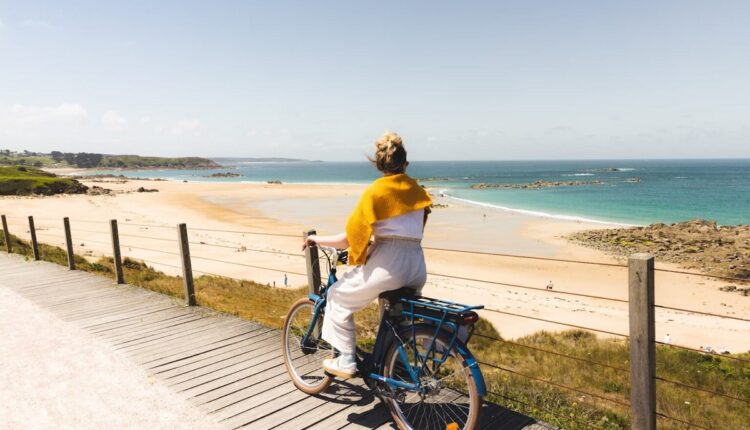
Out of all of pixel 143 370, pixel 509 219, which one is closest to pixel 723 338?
pixel 143 370

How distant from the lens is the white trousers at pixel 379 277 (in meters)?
3.49

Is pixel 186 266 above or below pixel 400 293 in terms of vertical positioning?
below

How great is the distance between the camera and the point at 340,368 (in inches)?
157

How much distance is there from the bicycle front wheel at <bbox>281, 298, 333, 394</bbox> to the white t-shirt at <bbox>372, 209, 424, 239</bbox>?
4.86ft

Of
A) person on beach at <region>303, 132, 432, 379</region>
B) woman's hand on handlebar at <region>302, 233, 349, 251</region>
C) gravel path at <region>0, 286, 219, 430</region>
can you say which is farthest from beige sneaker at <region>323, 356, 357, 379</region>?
gravel path at <region>0, 286, 219, 430</region>

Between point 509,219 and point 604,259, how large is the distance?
14584 mm

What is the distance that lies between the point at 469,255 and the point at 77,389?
21924 mm

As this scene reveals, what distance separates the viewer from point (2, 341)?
20.6 ft

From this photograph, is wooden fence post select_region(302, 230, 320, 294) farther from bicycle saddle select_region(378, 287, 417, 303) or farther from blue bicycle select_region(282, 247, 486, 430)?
bicycle saddle select_region(378, 287, 417, 303)

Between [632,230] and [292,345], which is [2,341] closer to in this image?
[292,345]

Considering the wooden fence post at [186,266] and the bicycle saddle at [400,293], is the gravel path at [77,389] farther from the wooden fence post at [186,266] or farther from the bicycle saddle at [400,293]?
the bicycle saddle at [400,293]

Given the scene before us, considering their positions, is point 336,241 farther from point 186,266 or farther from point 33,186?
point 33,186

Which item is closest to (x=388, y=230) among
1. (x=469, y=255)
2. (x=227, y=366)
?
(x=227, y=366)

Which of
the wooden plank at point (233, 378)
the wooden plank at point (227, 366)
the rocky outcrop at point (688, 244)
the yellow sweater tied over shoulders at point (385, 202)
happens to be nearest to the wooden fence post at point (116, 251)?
the wooden plank at point (227, 366)
